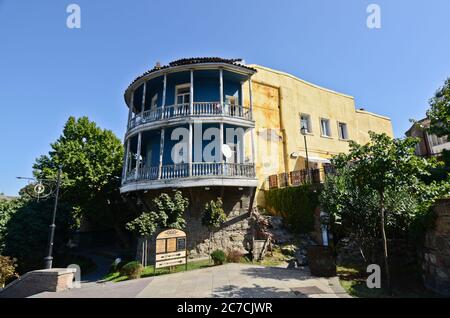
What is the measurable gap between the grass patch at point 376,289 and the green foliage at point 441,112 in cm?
639

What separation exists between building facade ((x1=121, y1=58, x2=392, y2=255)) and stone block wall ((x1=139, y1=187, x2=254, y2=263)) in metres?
0.06

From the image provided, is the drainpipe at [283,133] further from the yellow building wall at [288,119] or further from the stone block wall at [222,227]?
the stone block wall at [222,227]

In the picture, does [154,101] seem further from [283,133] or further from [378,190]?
[378,190]

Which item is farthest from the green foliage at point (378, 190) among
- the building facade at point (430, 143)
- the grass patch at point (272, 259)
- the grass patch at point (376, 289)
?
the building facade at point (430, 143)

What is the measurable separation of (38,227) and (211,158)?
14.5 m

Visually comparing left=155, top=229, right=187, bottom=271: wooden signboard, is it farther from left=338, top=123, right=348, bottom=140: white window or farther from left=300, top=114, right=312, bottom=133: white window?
left=338, top=123, right=348, bottom=140: white window

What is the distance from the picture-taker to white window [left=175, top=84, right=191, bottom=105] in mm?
15672

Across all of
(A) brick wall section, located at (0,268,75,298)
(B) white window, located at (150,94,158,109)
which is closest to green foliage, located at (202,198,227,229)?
(A) brick wall section, located at (0,268,75,298)

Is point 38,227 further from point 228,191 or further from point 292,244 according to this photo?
point 292,244

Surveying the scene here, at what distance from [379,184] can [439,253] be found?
2.86 meters

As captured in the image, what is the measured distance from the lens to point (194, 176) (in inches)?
491

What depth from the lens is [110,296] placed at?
7484mm

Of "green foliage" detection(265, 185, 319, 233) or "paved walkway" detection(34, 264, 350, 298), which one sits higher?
"green foliage" detection(265, 185, 319, 233)
